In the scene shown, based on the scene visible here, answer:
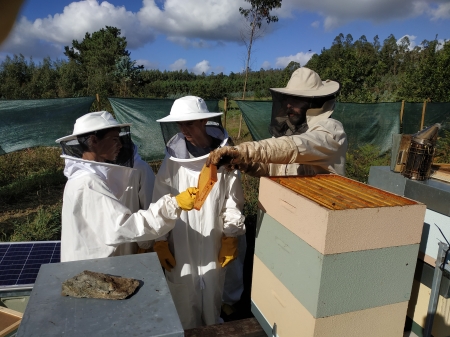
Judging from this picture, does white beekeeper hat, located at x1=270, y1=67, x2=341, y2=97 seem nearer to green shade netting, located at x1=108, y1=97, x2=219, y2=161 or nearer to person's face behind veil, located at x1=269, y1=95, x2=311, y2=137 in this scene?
person's face behind veil, located at x1=269, y1=95, x2=311, y2=137

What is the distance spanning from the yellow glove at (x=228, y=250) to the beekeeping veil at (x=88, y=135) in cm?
92

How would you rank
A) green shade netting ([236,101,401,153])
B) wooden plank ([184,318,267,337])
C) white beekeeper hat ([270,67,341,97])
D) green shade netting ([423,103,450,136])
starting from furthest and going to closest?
green shade netting ([423,103,450,136]) → green shade netting ([236,101,401,153]) → white beekeeper hat ([270,67,341,97]) → wooden plank ([184,318,267,337])

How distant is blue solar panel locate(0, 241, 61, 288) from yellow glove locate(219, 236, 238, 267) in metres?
1.21

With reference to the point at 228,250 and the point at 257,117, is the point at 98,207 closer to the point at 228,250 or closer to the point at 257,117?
the point at 228,250

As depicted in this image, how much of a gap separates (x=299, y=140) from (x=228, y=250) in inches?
46.6

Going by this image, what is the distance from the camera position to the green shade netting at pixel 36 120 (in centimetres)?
553

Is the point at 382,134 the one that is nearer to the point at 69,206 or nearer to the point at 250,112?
the point at 250,112

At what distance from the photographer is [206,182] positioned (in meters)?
1.77

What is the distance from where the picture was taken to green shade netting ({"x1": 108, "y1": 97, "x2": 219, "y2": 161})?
20.7 feet

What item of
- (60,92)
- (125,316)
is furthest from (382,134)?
(60,92)

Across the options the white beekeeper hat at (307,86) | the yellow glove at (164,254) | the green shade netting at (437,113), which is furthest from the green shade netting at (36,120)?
the green shade netting at (437,113)

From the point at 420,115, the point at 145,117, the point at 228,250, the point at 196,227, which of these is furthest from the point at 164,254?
the point at 420,115

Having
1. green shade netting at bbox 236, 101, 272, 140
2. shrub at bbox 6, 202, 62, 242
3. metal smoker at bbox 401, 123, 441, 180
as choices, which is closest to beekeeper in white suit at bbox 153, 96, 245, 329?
metal smoker at bbox 401, 123, 441, 180

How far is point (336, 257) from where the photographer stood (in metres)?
1.20
